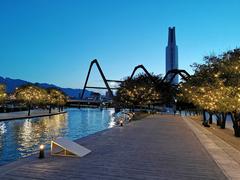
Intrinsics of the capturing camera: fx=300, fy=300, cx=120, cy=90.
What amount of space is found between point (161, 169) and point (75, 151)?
4.92 meters

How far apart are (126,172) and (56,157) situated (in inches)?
181

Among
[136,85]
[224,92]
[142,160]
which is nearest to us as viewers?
[142,160]

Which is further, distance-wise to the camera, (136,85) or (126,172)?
(136,85)

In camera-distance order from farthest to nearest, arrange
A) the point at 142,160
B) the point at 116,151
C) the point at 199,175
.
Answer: the point at 116,151, the point at 142,160, the point at 199,175

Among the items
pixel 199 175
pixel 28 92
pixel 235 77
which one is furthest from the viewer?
pixel 28 92

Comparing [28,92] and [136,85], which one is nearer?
[28,92]

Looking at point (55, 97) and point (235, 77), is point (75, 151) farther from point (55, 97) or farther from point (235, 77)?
point (55, 97)

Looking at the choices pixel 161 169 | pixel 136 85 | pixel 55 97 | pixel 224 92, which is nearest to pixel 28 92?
pixel 136 85

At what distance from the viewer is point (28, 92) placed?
82375 millimetres

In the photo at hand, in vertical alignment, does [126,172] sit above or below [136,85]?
below

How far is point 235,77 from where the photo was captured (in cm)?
2650

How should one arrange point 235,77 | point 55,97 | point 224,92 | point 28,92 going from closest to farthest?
point 235,77 < point 224,92 < point 28,92 < point 55,97

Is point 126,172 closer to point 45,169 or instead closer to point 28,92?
point 45,169

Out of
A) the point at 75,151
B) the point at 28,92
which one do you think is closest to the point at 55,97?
the point at 28,92
